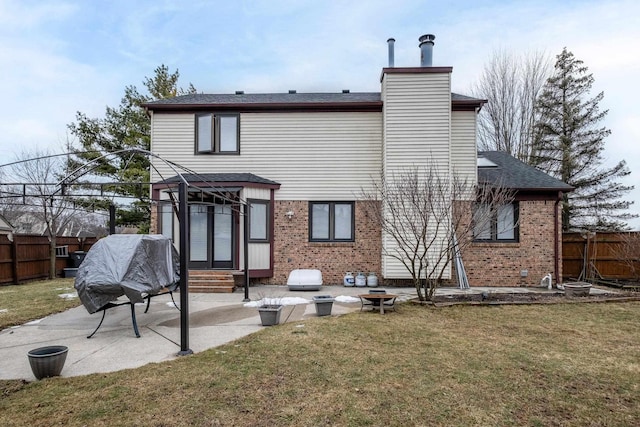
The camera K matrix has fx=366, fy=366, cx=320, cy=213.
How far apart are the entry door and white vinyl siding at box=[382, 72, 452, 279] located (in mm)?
5119

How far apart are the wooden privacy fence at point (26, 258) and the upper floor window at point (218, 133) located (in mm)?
7495

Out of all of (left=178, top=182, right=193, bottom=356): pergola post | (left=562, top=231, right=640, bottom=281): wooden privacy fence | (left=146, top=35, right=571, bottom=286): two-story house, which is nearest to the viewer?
(left=178, top=182, right=193, bottom=356): pergola post

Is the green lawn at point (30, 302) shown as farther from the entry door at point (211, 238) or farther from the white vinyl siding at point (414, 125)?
the white vinyl siding at point (414, 125)

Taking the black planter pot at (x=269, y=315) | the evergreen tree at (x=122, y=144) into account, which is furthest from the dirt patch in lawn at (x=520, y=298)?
the evergreen tree at (x=122, y=144)

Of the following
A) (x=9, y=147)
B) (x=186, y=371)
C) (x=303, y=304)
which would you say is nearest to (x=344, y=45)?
(x=303, y=304)

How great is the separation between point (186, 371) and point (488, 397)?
350 cm

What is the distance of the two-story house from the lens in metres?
11.6

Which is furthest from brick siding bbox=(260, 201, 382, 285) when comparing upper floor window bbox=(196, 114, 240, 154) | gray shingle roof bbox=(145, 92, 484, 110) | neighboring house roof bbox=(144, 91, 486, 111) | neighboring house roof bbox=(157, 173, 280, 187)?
gray shingle roof bbox=(145, 92, 484, 110)

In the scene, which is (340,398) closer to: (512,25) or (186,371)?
(186,371)

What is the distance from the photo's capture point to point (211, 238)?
39.2ft

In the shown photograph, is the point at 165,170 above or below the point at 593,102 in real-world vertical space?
below

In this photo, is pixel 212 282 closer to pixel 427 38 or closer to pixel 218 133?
pixel 218 133

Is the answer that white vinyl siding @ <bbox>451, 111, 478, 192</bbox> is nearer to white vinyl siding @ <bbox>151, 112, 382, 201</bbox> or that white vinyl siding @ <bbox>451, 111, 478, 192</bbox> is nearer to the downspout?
white vinyl siding @ <bbox>151, 112, 382, 201</bbox>

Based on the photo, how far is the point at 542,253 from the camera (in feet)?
38.3
